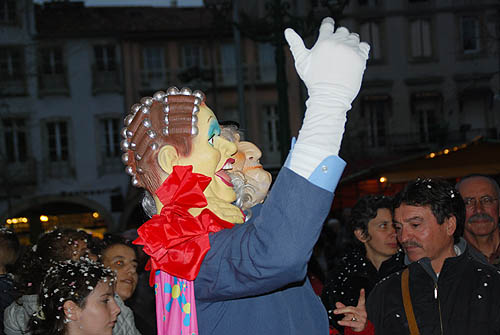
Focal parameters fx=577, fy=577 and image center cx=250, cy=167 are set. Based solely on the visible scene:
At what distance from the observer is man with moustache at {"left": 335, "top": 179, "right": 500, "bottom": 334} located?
2.63 metres

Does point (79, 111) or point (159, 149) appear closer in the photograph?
point (159, 149)

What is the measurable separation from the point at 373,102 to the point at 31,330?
19.0 meters

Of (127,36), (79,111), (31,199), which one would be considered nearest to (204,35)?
(127,36)

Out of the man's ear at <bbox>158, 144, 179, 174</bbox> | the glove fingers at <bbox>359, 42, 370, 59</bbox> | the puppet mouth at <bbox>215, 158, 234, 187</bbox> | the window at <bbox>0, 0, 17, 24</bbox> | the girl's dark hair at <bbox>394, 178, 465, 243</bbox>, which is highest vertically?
the window at <bbox>0, 0, 17, 24</bbox>

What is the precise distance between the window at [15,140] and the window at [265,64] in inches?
335

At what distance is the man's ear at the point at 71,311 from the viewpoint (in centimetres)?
294

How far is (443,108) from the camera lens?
2069 cm

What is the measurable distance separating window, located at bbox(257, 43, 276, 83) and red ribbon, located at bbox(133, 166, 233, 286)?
19.4 metres

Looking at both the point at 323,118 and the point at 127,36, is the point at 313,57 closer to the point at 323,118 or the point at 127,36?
the point at 323,118

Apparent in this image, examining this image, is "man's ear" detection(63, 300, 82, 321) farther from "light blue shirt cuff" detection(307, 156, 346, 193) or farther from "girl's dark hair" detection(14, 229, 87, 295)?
"light blue shirt cuff" detection(307, 156, 346, 193)

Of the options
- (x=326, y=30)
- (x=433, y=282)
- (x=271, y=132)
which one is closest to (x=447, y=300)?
(x=433, y=282)

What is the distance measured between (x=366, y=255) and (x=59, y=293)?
2176 mm

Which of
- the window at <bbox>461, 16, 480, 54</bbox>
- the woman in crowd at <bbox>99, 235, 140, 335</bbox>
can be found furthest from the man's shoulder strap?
the window at <bbox>461, 16, 480, 54</bbox>

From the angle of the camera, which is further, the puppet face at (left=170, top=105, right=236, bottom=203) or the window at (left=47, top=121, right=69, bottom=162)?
the window at (left=47, top=121, right=69, bottom=162)
